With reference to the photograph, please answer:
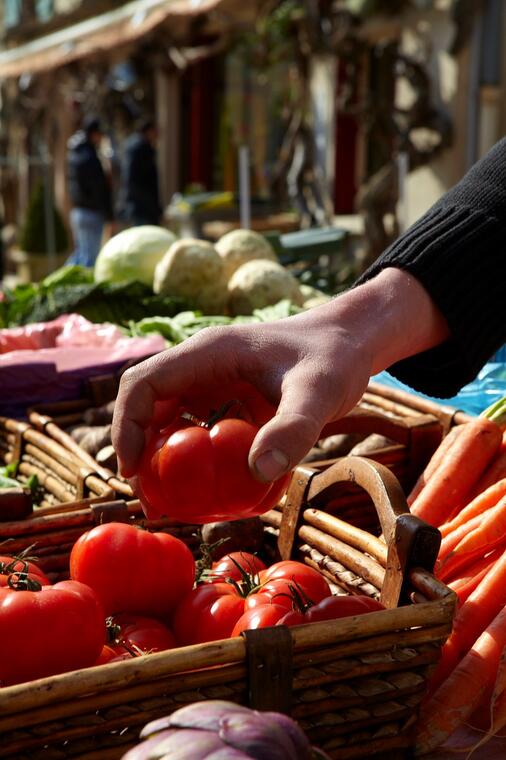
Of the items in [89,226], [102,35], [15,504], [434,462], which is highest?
[102,35]

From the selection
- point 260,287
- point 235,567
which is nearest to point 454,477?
point 235,567

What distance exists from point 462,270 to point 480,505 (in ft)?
2.03

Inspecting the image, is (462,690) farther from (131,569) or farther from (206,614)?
(131,569)

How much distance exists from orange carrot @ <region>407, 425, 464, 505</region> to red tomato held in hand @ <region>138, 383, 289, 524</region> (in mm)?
857

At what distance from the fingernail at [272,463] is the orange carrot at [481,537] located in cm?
76

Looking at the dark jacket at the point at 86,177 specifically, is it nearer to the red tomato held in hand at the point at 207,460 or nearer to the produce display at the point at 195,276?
the produce display at the point at 195,276

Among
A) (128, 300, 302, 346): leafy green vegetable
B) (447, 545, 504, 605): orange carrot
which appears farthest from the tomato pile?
(128, 300, 302, 346): leafy green vegetable

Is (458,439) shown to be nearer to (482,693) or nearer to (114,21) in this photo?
(482,693)

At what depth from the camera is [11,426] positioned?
121 inches

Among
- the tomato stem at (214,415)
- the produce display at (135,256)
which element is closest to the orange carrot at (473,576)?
the tomato stem at (214,415)

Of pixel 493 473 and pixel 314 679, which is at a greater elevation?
pixel 314 679

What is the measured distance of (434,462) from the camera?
8.10 ft

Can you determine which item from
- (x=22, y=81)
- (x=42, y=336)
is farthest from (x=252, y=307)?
(x=22, y=81)

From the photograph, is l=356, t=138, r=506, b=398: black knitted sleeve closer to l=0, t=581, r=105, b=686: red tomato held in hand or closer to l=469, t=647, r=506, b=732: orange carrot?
l=469, t=647, r=506, b=732: orange carrot
